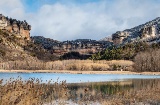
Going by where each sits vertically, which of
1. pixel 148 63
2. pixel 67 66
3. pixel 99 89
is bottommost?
pixel 99 89

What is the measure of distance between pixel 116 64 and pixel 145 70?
10205 mm

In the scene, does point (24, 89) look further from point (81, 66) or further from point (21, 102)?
point (81, 66)

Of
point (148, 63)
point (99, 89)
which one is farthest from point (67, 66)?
point (99, 89)

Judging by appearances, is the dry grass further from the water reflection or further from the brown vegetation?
the water reflection

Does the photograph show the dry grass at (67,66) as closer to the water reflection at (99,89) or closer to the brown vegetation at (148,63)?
the brown vegetation at (148,63)

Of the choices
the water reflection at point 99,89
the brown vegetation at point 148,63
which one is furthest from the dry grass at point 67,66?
the water reflection at point 99,89

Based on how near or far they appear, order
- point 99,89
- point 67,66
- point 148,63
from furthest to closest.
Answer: point 67,66 → point 148,63 → point 99,89

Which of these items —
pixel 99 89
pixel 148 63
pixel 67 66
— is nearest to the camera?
pixel 99 89

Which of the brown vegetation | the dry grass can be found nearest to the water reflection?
the brown vegetation

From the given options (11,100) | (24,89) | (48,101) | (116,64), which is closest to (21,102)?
(11,100)

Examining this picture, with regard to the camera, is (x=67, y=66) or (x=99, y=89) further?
(x=67, y=66)

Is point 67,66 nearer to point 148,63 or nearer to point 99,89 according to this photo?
point 148,63

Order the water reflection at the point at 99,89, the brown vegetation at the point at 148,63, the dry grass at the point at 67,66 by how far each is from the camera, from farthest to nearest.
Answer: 1. the dry grass at the point at 67,66
2. the brown vegetation at the point at 148,63
3. the water reflection at the point at 99,89

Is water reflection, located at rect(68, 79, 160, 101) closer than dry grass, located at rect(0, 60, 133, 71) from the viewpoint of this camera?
Yes
